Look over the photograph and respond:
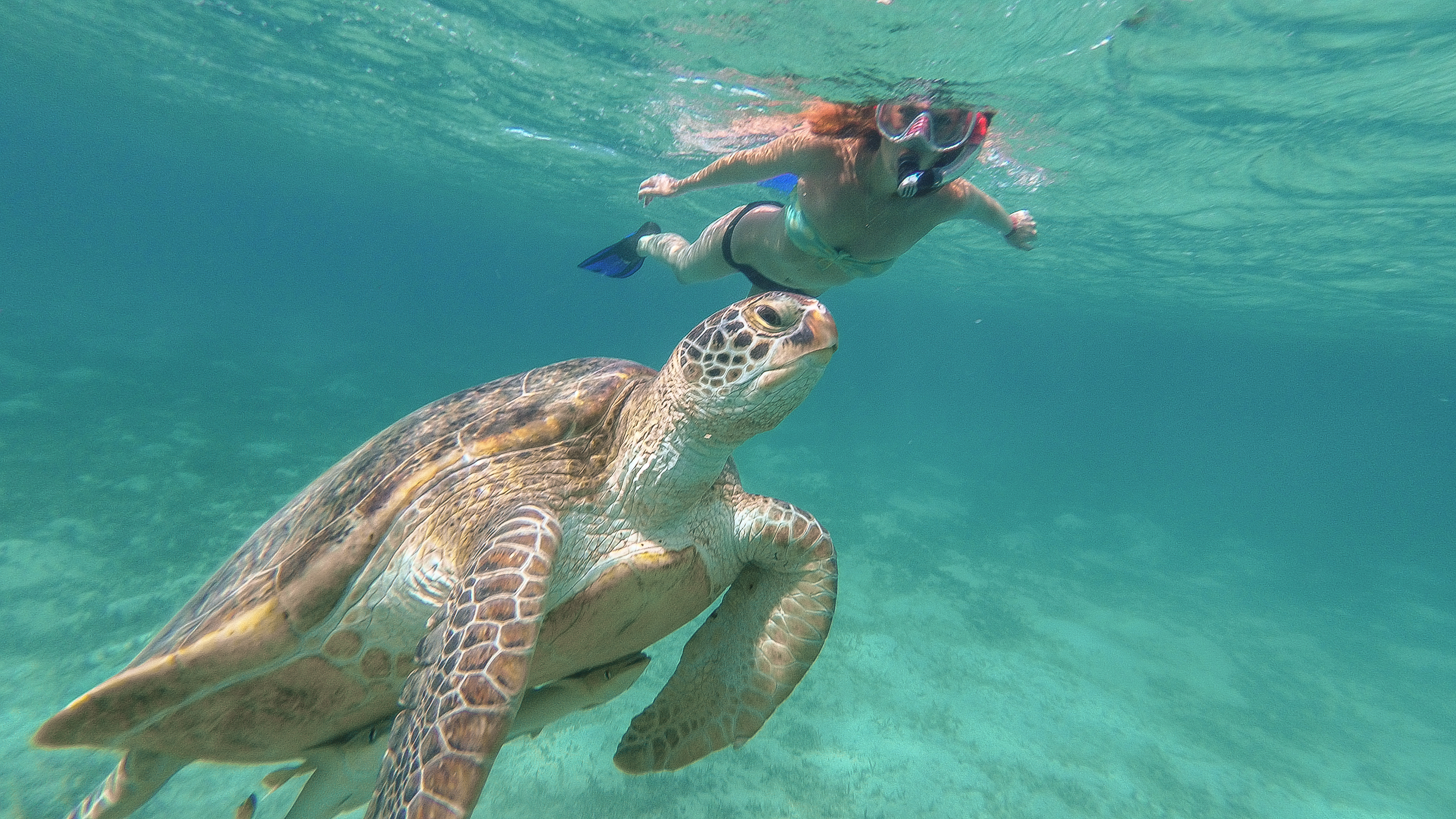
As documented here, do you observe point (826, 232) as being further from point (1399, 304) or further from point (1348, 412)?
→ point (1348, 412)

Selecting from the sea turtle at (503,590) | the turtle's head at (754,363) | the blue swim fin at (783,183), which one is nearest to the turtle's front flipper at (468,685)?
the sea turtle at (503,590)

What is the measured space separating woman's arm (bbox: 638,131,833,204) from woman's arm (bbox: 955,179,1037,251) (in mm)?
1068

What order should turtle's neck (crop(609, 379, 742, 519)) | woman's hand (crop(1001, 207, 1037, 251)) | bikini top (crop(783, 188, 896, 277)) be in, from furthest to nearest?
woman's hand (crop(1001, 207, 1037, 251)) → bikini top (crop(783, 188, 896, 277)) → turtle's neck (crop(609, 379, 742, 519))

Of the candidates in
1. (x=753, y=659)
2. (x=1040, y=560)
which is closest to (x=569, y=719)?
(x=753, y=659)

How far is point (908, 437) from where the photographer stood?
2892 centimetres

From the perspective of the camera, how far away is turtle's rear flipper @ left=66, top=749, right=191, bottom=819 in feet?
8.49

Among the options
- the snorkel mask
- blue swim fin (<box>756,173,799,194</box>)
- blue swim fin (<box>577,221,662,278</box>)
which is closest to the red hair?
the snorkel mask

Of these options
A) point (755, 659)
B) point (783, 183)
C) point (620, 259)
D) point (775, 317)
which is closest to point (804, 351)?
point (775, 317)

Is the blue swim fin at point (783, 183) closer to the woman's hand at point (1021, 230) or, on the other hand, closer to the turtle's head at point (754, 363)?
the woman's hand at point (1021, 230)

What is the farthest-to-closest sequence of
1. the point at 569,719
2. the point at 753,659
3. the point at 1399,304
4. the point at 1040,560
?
the point at 1399,304 < the point at 1040,560 < the point at 569,719 < the point at 753,659

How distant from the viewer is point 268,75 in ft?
53.8

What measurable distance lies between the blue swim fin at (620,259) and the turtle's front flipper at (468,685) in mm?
4422

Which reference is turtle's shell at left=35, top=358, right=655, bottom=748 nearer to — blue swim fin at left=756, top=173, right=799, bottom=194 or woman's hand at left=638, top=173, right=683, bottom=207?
woman's hand at left=638, top=173, right=683, bottom=207

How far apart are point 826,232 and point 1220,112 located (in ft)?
26.5
